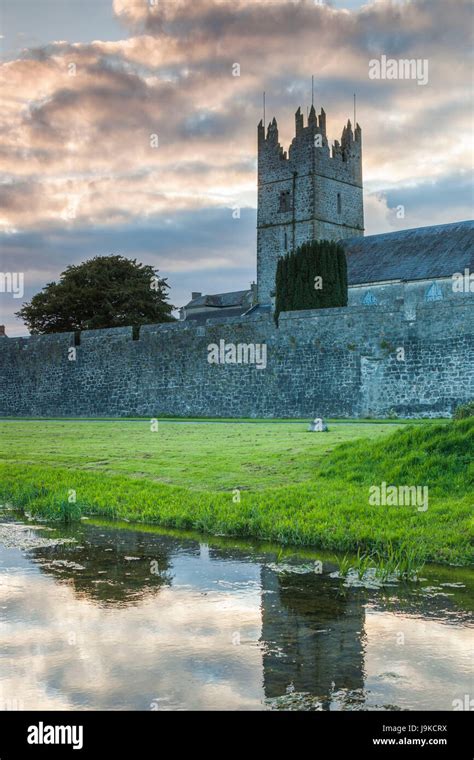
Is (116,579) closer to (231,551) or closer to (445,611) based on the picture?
(231,551)

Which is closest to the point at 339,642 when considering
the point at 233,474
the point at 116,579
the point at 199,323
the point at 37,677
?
the point at 37,677

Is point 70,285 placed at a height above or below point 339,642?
above

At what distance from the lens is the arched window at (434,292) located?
48.8 meters

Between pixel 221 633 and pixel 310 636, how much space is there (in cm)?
74

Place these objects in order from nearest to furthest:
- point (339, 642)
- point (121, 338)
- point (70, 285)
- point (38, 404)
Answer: point (339, 642), point (121, 338), point (38, 404), point (70, 285)

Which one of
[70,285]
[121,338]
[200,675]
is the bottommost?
[200,675]

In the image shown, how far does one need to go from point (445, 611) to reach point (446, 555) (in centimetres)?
223

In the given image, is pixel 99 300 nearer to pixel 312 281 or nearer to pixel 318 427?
pixel 312 281

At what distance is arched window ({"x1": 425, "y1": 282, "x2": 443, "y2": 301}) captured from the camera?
160ft

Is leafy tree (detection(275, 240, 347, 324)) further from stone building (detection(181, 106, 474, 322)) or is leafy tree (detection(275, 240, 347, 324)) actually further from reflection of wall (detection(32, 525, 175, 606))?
reflection of wall (detection(32, 525, 175, 606))

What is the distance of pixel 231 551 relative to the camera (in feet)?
33.5

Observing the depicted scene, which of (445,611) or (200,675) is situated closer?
(200,675)

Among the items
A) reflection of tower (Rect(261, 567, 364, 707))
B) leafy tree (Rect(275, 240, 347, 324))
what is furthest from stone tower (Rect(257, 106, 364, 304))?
reflection of tower (Rect(261, 567, 364, 707))

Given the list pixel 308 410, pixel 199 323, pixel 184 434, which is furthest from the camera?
pixel 199 323
